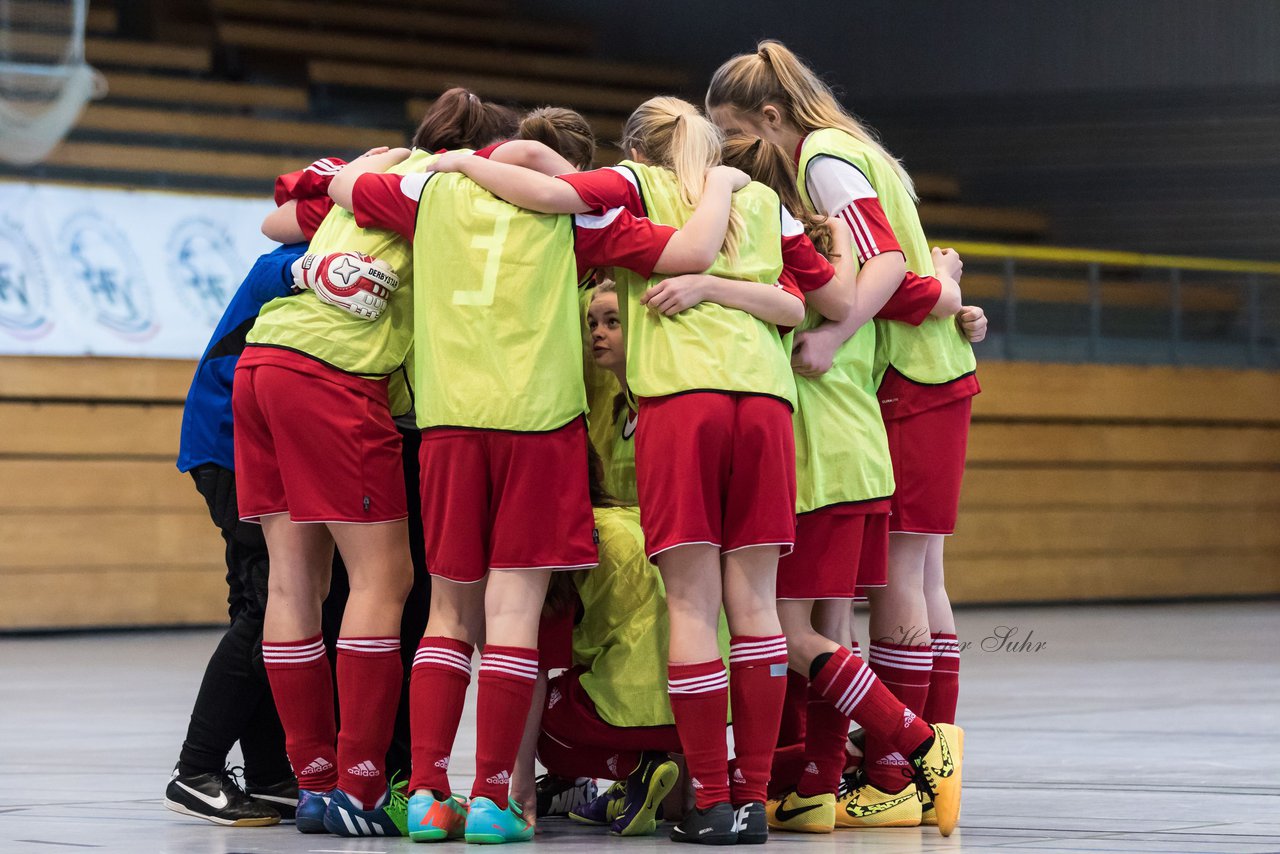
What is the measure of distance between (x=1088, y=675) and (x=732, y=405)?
400 cm

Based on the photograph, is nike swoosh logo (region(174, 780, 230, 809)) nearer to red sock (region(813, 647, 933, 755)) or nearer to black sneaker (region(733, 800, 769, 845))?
black sneaker (region(733, 800, 769, 845))

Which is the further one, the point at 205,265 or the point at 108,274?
the point at 205,265

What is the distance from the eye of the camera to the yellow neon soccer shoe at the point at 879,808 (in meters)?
3.17

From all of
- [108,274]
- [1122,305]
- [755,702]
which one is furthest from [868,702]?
[1122,305]

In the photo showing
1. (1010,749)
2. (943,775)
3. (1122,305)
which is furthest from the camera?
(1122,305)

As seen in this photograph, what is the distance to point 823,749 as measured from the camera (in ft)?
10.2

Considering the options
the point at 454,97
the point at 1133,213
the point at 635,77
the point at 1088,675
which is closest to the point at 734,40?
the point at 635,77

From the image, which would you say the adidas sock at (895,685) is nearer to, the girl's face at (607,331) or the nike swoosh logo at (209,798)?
the girl's face at (607,331)

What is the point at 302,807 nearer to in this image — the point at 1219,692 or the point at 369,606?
the point at 369,606

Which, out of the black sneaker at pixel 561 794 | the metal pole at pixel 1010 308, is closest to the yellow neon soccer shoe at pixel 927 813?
the black sneaker at pixel 561 794

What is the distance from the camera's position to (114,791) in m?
3.59

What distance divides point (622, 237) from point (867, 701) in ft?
3.21

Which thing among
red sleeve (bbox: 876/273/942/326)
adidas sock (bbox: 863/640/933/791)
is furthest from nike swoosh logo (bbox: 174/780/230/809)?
red sleeve (bbox: 876/273/942/326)

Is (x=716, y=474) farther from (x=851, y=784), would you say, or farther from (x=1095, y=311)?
(x=1095, y=311)
